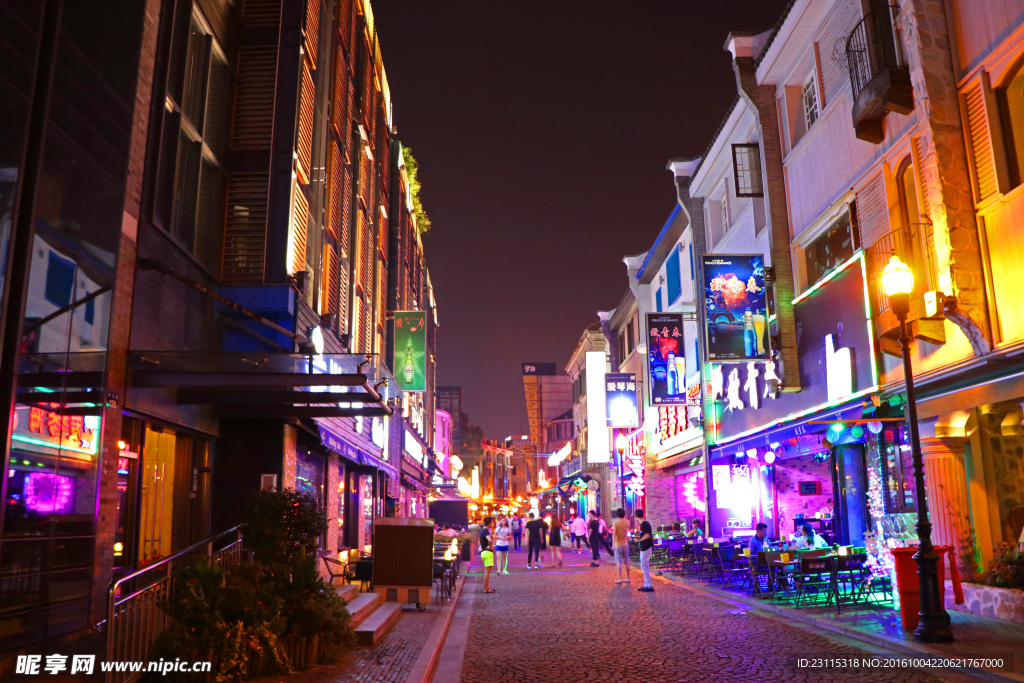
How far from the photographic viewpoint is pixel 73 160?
9789mm

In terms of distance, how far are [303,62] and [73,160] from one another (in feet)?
26.1

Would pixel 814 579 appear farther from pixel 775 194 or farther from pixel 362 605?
pixel 775 194

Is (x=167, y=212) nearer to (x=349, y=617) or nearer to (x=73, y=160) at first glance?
(x=73, y=160)

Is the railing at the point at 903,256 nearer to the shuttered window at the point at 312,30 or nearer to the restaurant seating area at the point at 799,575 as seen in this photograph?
the restaurant seating area at the point at 799,575

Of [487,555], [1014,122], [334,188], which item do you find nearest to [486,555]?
[487,555]

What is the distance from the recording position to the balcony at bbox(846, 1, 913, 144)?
13992 mm

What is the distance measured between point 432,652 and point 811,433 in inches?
430

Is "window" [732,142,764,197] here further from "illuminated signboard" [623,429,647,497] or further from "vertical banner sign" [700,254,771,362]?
"illuminated signboard" [623,429,647,497]

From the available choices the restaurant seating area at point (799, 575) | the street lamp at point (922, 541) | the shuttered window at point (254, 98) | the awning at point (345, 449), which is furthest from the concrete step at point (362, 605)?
the shuttered window at point (254, 98)

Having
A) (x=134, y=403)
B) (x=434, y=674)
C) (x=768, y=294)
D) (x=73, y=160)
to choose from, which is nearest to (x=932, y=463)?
(x=768, y=294)

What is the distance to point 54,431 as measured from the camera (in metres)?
9.33

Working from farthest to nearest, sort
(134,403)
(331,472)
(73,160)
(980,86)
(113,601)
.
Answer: (331,472) → (980,86) → (134,403) → (73,160) → (113,601)

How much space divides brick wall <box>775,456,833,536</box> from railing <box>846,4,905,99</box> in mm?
11490

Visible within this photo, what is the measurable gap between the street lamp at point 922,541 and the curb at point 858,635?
0.37 metres
